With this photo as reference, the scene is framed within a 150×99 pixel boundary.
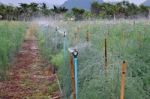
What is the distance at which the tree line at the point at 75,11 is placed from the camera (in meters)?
48.8

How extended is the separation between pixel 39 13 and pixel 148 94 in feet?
191

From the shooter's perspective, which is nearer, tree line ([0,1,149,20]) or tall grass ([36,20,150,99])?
tall grass ([36,20,150,99])

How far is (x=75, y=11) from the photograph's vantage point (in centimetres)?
5219

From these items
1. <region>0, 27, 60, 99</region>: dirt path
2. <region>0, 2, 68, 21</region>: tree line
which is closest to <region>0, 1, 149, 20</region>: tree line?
<region>0, 2, 68, 21</region>: tree line

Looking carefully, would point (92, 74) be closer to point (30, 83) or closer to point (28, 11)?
point (30, 83)

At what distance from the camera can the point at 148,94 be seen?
212 inches

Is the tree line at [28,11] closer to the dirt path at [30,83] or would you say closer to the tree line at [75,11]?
the tree line at [75,11]

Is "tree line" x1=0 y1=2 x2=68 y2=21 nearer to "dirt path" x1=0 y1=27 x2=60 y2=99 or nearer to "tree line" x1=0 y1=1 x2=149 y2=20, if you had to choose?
"tree line" x1=0 y1=1 x2=149 y2=20

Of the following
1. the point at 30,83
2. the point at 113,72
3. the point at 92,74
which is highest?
the point at 113,72

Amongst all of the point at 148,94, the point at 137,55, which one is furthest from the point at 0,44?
the point at 148,94

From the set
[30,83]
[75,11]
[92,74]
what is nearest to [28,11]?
[75,11]

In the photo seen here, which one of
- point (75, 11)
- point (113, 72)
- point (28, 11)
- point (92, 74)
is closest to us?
point (113, 72)

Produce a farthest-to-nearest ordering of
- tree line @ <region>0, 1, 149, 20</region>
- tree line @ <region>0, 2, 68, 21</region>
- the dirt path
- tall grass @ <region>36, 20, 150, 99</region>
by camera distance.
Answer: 1. tree line @ <region>0, 2, 68, 21</region>
2. tree line @ <region>0, 1, 149, 20</region>
3. the dirt path
4. tall grass @ <region>36, 20, 150, 99</region>

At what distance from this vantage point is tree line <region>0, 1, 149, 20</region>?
48750 mm
